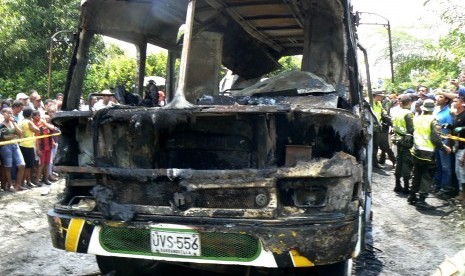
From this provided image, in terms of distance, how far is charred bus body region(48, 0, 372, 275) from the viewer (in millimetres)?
3211

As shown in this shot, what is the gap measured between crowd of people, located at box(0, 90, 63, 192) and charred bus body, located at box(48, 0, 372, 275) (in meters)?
4.61

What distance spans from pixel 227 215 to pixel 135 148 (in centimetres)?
90

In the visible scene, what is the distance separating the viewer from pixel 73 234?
3643 millimetres

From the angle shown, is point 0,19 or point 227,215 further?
point 0,19

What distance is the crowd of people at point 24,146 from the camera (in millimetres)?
8711

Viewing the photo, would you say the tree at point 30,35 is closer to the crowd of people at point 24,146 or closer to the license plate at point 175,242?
the crowd of people at point 24,146

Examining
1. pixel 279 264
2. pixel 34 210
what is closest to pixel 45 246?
pixel 34 210

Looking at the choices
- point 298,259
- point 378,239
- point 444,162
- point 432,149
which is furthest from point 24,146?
point 298,259

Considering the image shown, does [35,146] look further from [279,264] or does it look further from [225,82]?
[279,264]

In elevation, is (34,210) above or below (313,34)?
below

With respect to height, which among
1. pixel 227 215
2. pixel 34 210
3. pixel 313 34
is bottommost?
pixel 34 210

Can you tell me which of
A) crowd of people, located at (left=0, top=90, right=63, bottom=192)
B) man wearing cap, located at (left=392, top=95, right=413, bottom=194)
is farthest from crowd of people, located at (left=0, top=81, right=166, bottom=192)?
man wearing cap, located at (left=392, top=95, right=413, bottom=194)

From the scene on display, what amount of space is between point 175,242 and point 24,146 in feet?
22.5

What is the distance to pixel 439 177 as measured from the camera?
861cm
